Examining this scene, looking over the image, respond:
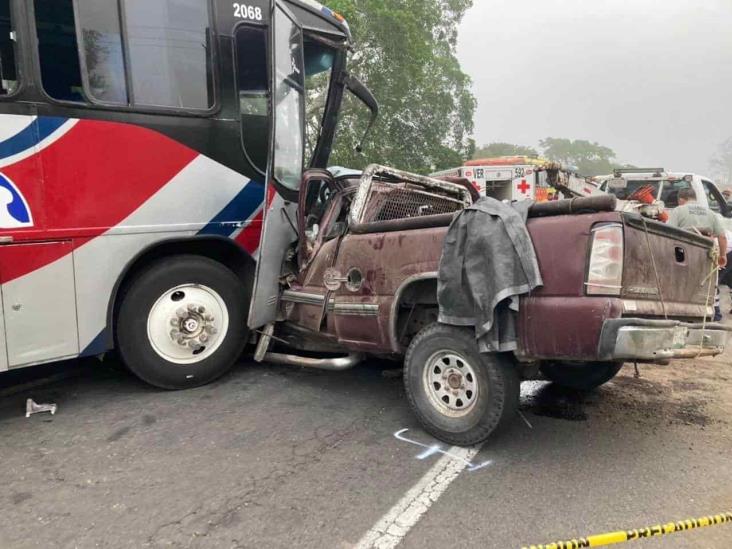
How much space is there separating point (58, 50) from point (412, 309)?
307 centimetres

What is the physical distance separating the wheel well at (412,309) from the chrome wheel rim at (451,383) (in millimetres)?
356

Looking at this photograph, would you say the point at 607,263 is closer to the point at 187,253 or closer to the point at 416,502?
the point at 416,502

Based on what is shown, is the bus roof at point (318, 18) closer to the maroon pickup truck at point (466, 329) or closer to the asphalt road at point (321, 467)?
the maroon pickup truck at point (466, 329)

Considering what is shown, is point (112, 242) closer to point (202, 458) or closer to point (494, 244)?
point (202, 458)

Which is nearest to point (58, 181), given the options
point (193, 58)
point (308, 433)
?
point (193, 58)

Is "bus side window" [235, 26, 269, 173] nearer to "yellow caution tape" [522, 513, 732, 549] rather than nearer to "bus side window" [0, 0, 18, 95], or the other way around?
"bus side window" [0, 0, 18, 95]

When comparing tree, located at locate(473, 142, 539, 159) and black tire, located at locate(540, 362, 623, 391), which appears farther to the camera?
tree, located at locate(473, 142, 539, 159)

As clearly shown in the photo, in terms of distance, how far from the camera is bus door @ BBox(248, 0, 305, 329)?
14.6 feet

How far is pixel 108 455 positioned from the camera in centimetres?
336

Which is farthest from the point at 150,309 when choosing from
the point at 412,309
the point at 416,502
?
the point at 416,502

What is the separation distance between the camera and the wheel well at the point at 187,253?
4.19 metres

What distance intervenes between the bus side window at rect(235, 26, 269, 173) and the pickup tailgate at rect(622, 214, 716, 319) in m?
3.08

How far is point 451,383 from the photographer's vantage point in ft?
11.4

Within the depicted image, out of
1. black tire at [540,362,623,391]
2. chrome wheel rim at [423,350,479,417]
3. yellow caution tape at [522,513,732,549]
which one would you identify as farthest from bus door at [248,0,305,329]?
yellow caution tape at [522,513,732,549]
